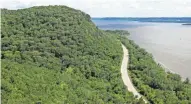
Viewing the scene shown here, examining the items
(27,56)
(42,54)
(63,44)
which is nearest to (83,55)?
(63,44)

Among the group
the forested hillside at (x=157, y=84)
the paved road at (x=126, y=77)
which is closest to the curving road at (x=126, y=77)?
the paved road at (x=126, y=77)

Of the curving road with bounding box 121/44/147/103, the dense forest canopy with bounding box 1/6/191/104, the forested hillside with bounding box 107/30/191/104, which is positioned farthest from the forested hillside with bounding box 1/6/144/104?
the forested hillside with bounding box 107/30/191/104

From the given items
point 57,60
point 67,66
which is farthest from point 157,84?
point 57,60

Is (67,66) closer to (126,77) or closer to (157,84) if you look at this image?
(126,77)

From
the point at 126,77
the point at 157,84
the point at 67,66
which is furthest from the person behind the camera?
the point at 126,77

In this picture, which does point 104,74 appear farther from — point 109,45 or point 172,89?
point 109,45

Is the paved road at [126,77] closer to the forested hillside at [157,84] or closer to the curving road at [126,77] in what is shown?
the curving road at [126,77]
